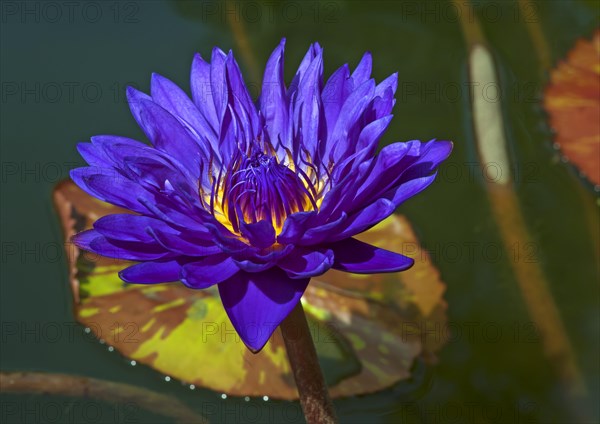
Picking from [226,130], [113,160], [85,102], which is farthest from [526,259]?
[85,102]

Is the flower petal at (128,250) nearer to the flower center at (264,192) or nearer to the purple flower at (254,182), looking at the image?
the purple flower at (254,182)

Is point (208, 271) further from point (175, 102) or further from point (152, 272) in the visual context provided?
point (175, 102)

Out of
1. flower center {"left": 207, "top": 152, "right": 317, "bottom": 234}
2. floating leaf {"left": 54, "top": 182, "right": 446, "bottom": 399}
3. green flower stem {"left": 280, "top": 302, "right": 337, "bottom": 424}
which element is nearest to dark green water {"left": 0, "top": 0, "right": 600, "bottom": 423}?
floating leaf {"left": 54, "top": 182, "right": 446, "bottom": 399}

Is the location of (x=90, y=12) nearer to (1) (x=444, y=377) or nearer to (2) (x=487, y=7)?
(2) (x=487, y=7)

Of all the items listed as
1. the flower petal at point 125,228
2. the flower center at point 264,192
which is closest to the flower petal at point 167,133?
the flower center at point 264,192

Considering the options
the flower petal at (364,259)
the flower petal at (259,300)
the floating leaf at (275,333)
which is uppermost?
the flower petal at (364,259)

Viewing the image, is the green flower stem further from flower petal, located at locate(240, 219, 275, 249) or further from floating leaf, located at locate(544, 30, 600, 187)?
floating leaf, located at locate(544, 30, 600, 187)
